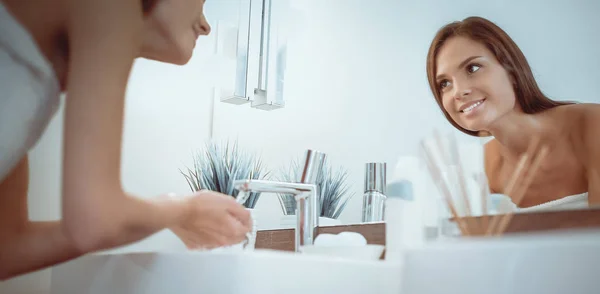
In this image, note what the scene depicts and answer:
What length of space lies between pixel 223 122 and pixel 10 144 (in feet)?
2.09

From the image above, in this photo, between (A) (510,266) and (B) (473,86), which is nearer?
(A) (510,266)

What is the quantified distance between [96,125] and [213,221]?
0.21m

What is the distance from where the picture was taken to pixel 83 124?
0.46 metres

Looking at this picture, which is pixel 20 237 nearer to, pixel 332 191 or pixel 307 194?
pixel 307 194

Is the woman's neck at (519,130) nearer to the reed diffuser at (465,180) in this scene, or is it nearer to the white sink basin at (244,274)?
the reed diffuser at (465,180)

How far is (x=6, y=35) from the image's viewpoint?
52 cm

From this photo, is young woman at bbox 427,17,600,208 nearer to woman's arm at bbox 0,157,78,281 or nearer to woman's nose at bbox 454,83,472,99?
woman's nose at bbox 454,83,472,99

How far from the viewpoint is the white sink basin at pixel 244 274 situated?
541 millimetres

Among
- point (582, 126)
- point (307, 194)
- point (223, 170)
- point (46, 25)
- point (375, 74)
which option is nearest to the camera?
point (46, 25)

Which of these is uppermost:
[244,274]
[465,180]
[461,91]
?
[461,91]

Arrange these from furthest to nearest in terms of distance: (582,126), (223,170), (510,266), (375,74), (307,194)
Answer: (223,170)
(375,74)
(307,194)
(582,126)
(510,266)

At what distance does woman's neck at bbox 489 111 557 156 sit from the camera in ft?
2.20

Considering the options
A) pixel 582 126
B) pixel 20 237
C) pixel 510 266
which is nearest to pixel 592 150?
pixel 582 126

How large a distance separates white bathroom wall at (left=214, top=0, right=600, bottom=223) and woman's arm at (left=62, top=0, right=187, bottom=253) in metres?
0.45
